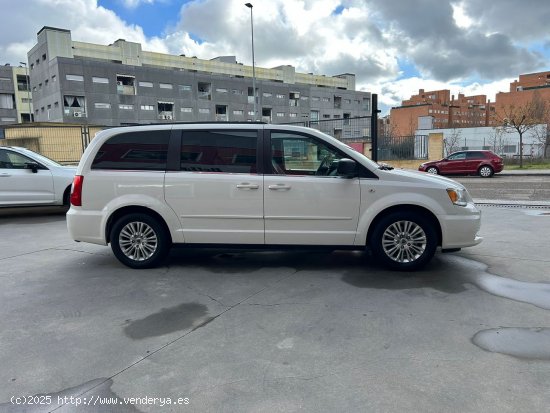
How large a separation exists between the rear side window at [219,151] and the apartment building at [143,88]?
4381cm

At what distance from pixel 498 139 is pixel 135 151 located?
47.9m

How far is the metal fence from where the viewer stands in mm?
24656

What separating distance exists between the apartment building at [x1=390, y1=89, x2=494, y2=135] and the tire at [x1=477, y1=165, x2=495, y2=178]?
47.8 meters

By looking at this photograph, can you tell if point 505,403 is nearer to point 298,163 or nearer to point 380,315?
point 380,315

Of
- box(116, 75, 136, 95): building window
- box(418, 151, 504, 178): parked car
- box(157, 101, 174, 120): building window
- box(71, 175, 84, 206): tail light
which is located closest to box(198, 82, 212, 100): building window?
box(157, 101, 174, 120): building window

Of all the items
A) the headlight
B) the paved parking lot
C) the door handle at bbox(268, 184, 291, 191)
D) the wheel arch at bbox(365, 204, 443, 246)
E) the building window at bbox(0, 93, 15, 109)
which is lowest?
the paved parking lot

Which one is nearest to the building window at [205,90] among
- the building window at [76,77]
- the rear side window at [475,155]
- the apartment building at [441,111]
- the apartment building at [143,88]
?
the apartment building at [143,88]

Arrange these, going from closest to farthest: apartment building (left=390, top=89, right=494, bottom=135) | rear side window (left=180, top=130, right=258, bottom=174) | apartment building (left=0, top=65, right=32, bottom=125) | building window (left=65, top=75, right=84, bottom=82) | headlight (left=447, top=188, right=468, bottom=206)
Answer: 1. headlight (left=447, top=188, right=468, bottom=206)
2. rear side window (left=180, top=130, right=258, bottom=174)
3. building window (left=65, top=75, right=84, bottom=82)
4. apartment building (left=0, top=65, right=32, bottom=125)
5. apartment building (left=390, top=89, right=494, bottom=135)

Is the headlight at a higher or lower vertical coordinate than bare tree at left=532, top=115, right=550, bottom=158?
lower

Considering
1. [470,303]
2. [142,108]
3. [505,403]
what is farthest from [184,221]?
[142,108]

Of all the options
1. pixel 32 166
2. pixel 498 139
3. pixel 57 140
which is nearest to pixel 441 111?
pixel 498 139

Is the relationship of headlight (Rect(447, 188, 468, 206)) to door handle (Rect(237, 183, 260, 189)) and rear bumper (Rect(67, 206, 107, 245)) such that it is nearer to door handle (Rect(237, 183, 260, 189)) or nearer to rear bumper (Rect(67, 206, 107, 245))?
door handle (Rect(237, 183, 260, 189))

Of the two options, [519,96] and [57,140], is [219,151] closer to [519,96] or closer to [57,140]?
[57,140]

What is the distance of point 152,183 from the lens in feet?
17.3
